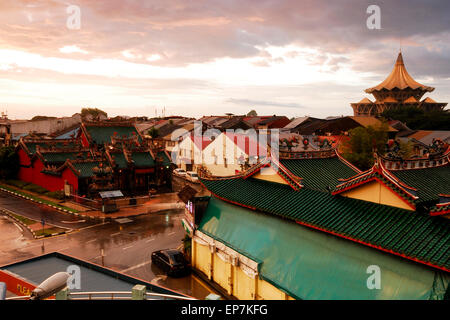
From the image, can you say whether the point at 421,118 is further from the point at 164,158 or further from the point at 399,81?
the point at 164,158

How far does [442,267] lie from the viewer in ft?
41.0

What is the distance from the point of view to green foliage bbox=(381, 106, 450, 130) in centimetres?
9888

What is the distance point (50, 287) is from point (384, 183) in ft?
47.2

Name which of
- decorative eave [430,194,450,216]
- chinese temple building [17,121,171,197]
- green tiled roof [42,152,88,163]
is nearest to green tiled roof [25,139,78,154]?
chinese temple building [17,121,171,197]

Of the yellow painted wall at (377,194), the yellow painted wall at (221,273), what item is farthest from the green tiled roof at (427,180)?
the yellow painted wall at (221,273)

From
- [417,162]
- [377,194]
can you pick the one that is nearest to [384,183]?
[377,194]

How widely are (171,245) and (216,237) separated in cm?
1028

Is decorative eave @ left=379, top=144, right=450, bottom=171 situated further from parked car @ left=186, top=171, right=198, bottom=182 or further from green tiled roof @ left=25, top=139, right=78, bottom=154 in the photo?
green tiled roof @ left=25, top=139, right=78, bottom=154

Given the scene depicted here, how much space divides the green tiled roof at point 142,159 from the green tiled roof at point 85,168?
238 inches

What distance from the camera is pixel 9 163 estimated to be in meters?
59.1

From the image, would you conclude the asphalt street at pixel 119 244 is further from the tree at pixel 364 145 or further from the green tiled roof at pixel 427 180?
the tree at pixel 364 145

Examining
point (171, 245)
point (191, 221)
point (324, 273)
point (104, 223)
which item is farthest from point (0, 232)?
point (324, 273)

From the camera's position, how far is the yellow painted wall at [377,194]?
53.3ft
